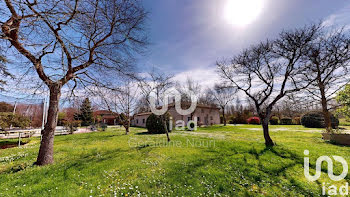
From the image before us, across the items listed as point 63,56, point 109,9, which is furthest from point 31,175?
point 109,9

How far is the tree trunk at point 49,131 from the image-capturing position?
4934 millimetres

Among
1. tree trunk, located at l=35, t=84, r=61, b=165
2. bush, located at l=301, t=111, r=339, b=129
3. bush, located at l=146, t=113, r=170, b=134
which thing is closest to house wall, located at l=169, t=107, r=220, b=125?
bush, located at l=146, t=113, r=170, b=134

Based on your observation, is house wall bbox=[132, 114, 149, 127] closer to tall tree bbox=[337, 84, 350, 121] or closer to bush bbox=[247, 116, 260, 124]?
bush bbox=[247, 116, 260, 124]

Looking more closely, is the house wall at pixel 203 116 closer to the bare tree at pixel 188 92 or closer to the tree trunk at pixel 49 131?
the bare tree at pixel 188 92

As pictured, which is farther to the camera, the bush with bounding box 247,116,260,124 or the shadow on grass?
the bush with bounding box 247,116,260,124

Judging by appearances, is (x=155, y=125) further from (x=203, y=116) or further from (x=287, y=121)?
(x=287, y=121)

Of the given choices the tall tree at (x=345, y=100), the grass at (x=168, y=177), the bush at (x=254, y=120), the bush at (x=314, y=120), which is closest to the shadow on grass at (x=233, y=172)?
the grass at (x=168, y=177)

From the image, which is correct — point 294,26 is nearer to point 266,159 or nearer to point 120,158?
point 266,159

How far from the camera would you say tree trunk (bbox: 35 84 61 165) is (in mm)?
4934

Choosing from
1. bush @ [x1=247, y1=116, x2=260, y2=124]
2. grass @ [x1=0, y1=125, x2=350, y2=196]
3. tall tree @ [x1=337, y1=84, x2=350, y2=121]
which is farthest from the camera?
bush @ [x1=247, y1=116, x2=260, y2=124]

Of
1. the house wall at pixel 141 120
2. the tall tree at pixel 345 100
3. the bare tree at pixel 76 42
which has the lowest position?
the house wall at pixel 141 120

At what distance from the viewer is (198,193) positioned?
323cm

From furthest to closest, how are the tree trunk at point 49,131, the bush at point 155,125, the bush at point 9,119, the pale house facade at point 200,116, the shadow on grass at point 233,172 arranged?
the pale house facade at point 200,116 → the bush at point 155,125 → the bush at point 9,119 → the tree trunk at point 49,131 → the shadow on grass at point 233,172

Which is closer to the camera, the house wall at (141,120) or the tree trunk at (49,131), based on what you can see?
the tree trunk at (49,131)
